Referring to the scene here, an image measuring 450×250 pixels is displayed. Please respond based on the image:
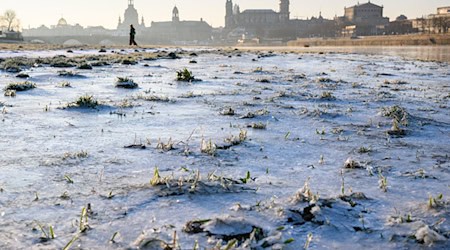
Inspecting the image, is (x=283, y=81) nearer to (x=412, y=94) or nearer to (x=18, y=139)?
(x=412, y=94)

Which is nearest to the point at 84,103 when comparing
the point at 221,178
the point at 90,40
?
the point at 221,178

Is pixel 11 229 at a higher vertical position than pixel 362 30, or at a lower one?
lower

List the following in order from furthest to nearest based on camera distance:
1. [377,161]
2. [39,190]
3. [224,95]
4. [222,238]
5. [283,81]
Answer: [283,81]
[224,95]
[377,161]
[39,190]
[222,238]

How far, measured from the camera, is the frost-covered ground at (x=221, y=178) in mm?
2346

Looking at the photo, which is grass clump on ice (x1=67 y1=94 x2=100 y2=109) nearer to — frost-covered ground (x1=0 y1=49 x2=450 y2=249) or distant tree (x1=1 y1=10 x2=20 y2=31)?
frost-covered ground (x1=0 y1=49 x2=450 y2=249)

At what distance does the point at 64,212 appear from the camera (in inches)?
103

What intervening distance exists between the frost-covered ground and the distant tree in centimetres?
14880

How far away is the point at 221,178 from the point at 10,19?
154m

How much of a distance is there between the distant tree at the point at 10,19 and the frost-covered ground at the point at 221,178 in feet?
488

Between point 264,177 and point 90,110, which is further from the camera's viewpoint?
point 90,110

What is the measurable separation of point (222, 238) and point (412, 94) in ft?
27.8

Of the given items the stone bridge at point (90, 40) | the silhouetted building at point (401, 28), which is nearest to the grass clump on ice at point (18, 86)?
the stone bridge at point (90, 40)

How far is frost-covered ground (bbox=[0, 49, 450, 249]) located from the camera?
92.4 inches

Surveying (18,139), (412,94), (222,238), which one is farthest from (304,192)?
(412,94)
